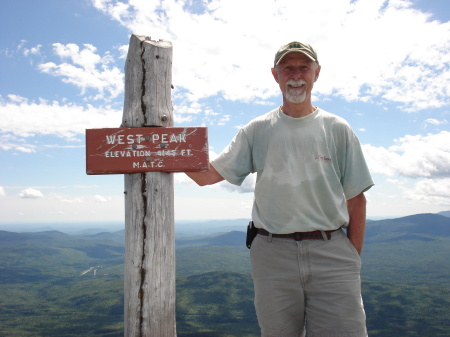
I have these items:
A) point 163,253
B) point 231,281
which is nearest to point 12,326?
point 231,281

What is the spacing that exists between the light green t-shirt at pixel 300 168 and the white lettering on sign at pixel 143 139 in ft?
1.95

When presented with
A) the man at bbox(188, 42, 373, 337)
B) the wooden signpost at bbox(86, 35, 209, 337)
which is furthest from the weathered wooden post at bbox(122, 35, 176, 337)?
the man at bbox(188, 42, 373, 337)

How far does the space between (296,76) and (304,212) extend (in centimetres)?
147

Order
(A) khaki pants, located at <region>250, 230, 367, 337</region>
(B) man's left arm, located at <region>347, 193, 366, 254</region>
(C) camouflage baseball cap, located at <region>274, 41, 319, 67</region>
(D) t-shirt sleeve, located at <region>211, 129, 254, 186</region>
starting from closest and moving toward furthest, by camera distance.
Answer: (A) khaki pants, located at <region>250, 230, 367, 337</region>, (C) camouflage baseball cap, located at <region>274, 41, 319, 67</region>, (B) man's left arm, located at <region>347, 193, 366, 254</region>, (D) t-shirt sleeve, located at <region>211, 129, 254, 186</region>

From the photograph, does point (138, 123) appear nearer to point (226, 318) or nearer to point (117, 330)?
point (117, 330)

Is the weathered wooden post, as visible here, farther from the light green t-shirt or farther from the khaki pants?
the khaki pants

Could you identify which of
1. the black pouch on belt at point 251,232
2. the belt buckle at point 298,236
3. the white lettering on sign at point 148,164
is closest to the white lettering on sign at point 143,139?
the white lettering on sign at point 148,164

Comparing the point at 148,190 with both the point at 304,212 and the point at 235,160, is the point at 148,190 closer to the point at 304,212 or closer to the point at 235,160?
the point at 235,160

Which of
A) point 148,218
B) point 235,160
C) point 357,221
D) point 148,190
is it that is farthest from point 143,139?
point 357,221

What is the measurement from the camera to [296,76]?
164 inches

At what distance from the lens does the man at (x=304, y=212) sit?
3.95 m

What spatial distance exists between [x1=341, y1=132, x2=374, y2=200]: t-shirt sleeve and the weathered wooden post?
6.37 feet

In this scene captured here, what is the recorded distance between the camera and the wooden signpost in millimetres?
3928

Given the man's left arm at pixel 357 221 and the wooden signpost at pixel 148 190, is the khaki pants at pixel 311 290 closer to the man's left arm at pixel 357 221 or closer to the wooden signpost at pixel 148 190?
the man's left arm at pixel 357 221
